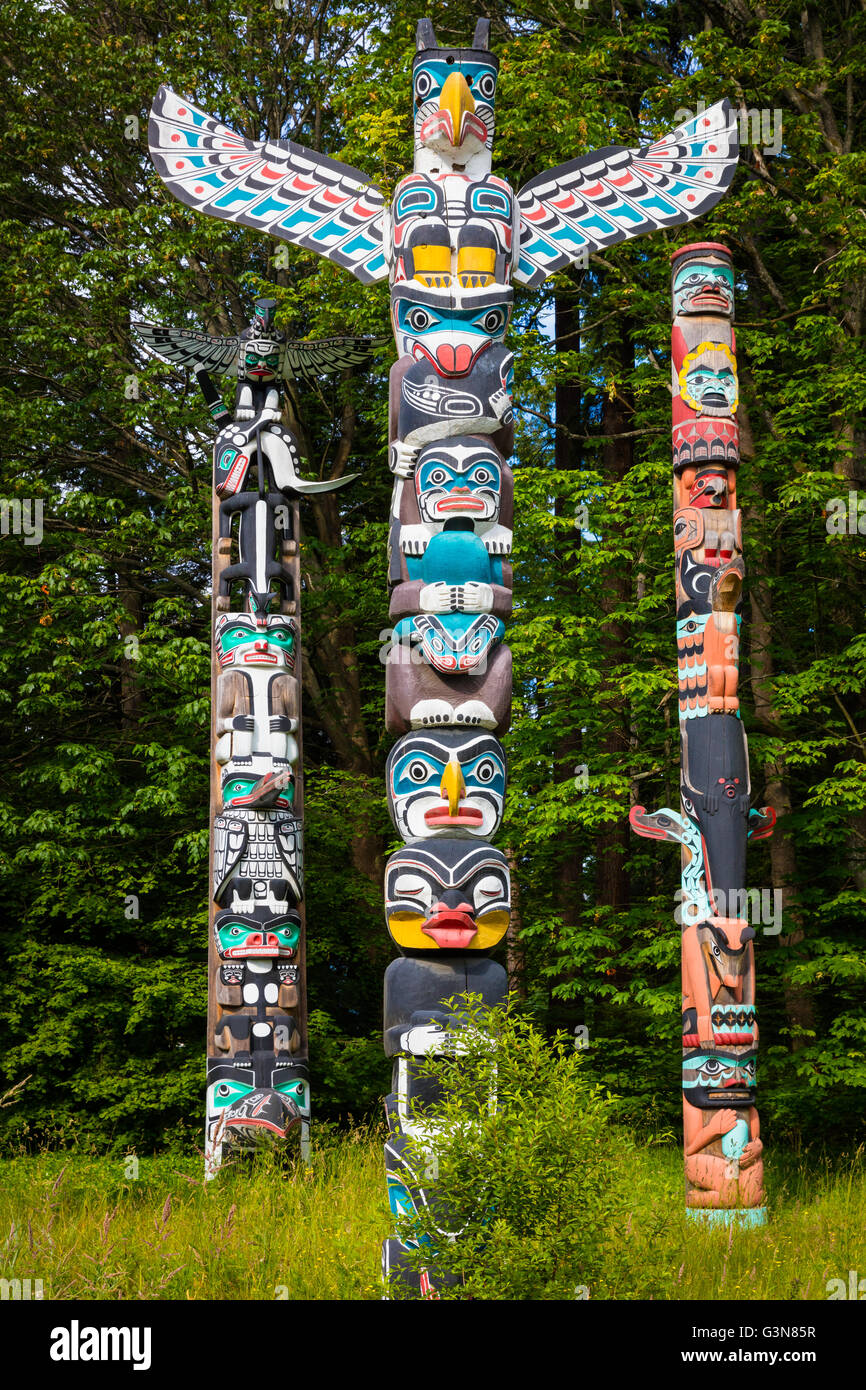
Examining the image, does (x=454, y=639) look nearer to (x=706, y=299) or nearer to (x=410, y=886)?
(x=410, y=886)

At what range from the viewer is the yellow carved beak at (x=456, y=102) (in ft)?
25.2

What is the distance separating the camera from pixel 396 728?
22.8 feet

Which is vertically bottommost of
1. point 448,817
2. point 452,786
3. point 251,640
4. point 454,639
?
point 448,817

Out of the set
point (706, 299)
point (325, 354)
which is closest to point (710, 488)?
point (706, 299)

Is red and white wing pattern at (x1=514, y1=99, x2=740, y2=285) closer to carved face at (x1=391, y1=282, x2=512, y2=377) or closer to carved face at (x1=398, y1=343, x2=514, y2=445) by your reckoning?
carved face at (x1=391, y1=282, x2=512, y2=377)

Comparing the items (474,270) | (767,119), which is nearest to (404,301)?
(474,270)

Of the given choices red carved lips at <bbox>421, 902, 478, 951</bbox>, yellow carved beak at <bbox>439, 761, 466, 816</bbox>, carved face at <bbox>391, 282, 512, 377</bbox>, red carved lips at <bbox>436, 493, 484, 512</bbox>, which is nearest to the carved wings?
carved face at <bbox>391, 282, 512, 377</bbox>

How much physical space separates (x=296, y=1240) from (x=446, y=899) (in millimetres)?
1771

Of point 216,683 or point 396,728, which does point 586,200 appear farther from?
point 216,683

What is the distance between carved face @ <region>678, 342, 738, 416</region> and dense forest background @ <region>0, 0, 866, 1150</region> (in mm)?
2784

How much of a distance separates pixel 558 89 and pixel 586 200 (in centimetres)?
544

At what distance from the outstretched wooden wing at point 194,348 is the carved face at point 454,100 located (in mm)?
3969

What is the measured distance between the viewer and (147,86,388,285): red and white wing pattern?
8.26 m

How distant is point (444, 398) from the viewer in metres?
7.19
